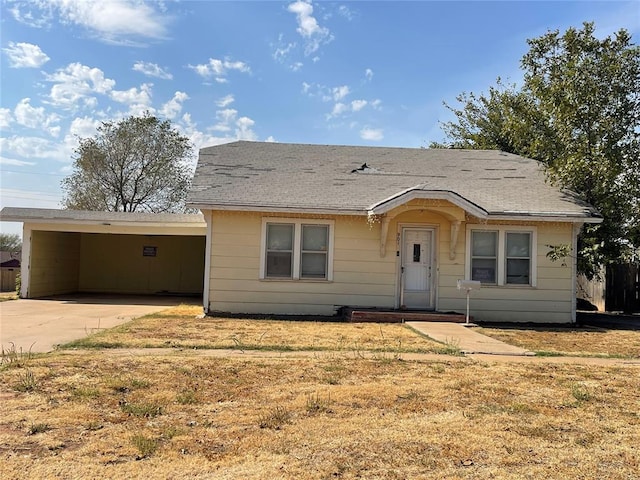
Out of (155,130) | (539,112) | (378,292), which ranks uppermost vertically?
(155,130)

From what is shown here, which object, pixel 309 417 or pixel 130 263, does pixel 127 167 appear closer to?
pixel 130 263

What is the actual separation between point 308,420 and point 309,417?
82 mm

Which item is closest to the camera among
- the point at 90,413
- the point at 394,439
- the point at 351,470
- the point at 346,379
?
the point at 351,470

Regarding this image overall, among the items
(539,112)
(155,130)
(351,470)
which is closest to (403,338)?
(351,470)

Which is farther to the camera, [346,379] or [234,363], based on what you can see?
[234,363]

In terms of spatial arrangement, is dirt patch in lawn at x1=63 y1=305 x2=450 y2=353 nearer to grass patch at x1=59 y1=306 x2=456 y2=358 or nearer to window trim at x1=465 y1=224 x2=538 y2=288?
grass patch at x1=59 y1=306 x2=456 y2=358

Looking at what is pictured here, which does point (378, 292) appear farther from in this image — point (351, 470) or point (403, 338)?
point (351, 470)

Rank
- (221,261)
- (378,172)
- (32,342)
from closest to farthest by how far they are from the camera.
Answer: (32,342), (221,261), (378,172)

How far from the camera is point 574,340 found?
1037cm

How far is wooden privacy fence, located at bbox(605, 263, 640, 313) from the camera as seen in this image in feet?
58.9

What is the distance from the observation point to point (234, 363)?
272 inches

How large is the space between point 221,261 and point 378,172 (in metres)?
5.27

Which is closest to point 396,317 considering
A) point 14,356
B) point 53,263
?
point 14,356

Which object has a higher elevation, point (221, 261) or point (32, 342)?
point (221, 261)
